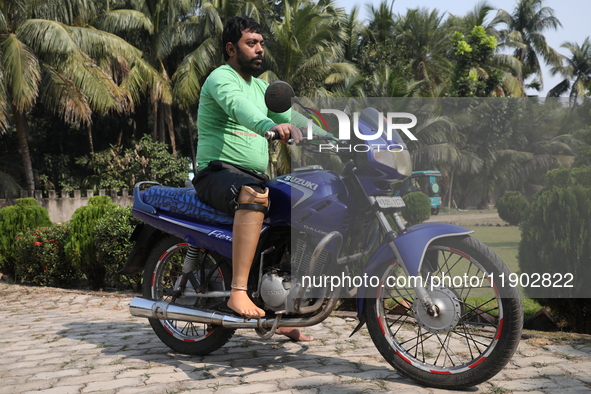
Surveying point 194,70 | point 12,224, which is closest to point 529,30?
point 194,70

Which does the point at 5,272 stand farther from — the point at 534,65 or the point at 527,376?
the point at 534,65

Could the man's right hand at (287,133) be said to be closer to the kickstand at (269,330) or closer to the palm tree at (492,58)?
the kickstand at (269,330)

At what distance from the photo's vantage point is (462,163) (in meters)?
8.88

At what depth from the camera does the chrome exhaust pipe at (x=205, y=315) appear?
A: 363 cm

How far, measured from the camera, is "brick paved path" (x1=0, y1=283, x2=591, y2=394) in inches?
138

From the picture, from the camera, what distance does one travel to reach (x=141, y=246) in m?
4.57

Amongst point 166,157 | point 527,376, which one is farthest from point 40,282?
point 166,157

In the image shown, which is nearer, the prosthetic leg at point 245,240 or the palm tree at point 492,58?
the prosthetic leg at point 245,240

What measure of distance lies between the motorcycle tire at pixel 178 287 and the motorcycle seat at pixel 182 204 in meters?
0.29

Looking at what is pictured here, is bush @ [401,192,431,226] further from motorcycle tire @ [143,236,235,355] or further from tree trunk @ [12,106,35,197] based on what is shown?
tree trunk @ [12,106,35,197]

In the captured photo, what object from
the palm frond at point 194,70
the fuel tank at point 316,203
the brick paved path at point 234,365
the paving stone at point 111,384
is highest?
the palm frond at point 194,70

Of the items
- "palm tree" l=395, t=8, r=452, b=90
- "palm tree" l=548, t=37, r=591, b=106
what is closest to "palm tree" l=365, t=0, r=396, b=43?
"palm tree" l=395, t=8, r=452, b=90

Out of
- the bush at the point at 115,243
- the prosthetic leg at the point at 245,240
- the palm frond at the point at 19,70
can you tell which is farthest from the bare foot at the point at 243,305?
the palm frond at the point at 19,70

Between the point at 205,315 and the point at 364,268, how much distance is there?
3.57ft
